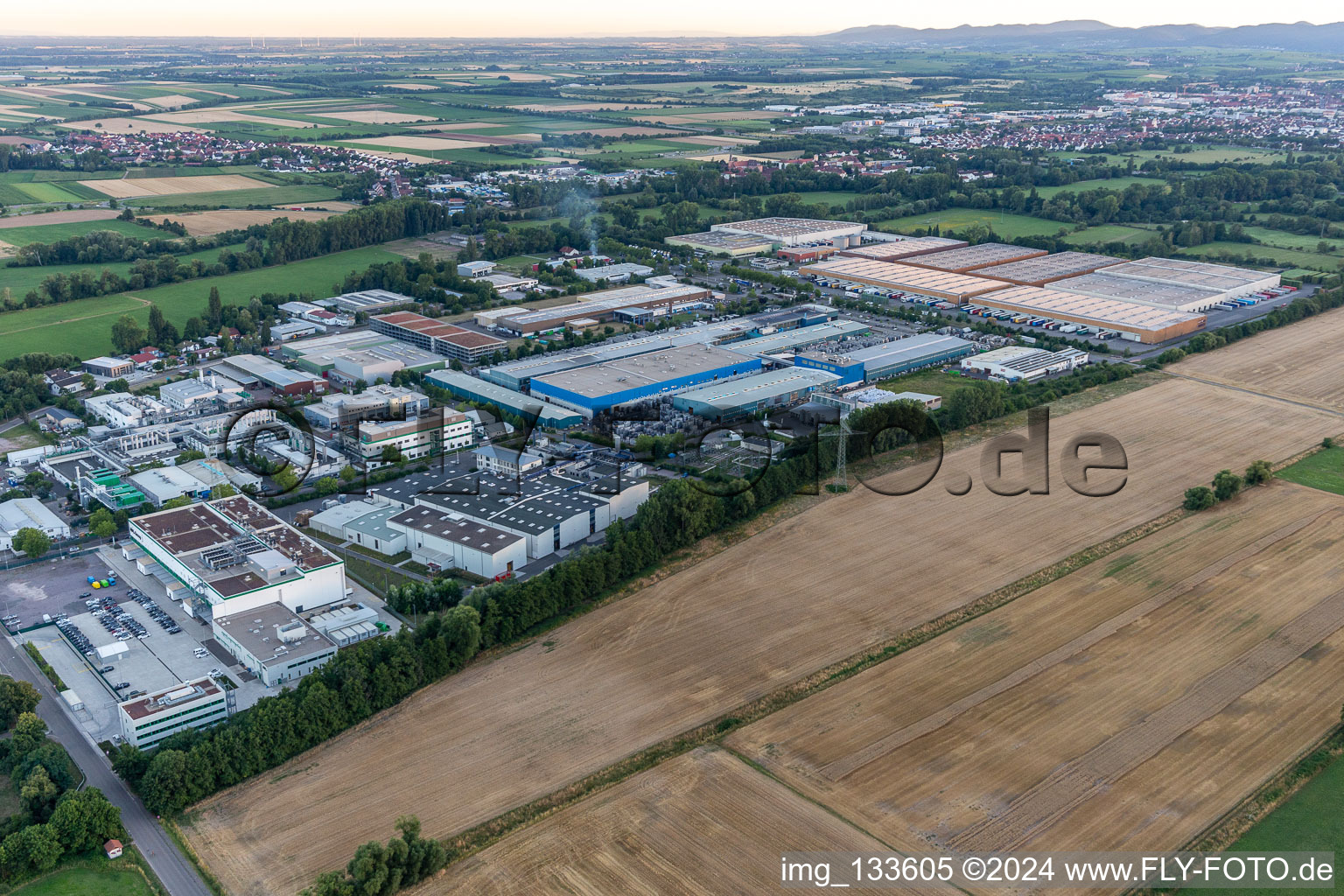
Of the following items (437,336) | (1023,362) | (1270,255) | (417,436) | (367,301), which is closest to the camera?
(417,436)

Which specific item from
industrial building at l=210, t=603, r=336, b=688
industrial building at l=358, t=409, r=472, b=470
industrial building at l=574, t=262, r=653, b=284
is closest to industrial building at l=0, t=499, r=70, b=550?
industrial building at l=210, t=603, r=336, b=688

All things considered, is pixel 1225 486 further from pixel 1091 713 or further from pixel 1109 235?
pixel 1109 235

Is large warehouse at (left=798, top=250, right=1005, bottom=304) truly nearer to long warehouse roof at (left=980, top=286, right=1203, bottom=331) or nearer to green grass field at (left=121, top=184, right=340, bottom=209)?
long warehouse roof at (left=980, top=286, right=1203, bottom=331)

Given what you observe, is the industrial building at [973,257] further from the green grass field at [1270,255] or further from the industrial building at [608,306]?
the industrial building at [608,306]

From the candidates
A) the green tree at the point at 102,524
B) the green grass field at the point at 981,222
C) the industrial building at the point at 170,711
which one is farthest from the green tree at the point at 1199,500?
the green grass field at the point at 981,222

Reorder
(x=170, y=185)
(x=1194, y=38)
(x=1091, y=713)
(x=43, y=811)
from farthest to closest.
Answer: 1. (x=1194, y=38)
2. (x=170, y=185)
3. (x=1091, y=713)
4. (x=43, y=811)

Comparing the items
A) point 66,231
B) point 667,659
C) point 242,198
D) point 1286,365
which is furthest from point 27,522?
point 242,198
